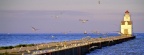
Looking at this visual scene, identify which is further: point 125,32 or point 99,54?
point 125,32

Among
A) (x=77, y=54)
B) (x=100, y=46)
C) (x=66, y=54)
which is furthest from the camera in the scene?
(x=100, y=46)

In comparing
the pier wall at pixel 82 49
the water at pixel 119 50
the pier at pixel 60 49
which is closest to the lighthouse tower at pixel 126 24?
the pier wall at pixel 82 49

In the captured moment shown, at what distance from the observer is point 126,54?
235ft

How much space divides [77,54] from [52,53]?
15466 millimetres

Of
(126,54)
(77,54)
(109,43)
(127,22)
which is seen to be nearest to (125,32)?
(127,22)

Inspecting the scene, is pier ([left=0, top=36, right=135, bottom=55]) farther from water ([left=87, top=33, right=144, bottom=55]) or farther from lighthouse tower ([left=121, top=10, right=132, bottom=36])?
lighthouse tower ([left=121, top=10, right=132, bottom=36])

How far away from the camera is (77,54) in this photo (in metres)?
61.3

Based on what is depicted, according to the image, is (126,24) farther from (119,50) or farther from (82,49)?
(82,49)

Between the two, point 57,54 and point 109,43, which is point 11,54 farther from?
point 109,43

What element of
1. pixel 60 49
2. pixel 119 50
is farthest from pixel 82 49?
pixel 119 50

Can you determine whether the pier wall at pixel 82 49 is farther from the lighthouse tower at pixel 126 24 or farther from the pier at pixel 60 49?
the lighthouse tower at pixel 126 24

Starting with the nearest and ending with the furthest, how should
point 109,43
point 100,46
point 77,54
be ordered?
point 77,54 → point 100,46 → point 109,43

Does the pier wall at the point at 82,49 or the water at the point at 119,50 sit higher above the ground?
the pier wall at the point at 82,49

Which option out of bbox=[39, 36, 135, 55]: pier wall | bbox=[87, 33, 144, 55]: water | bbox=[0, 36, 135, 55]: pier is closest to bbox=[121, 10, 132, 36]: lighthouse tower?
bbox=[39, 36, 135, 55]: pier wall
